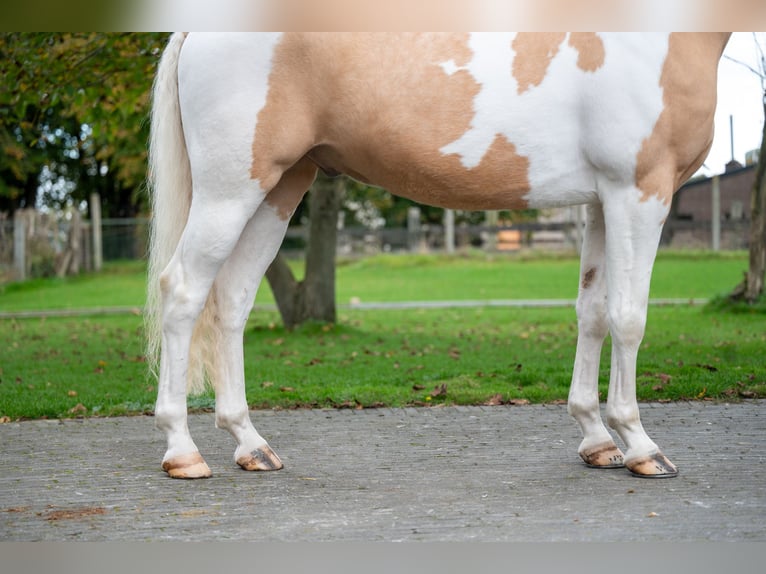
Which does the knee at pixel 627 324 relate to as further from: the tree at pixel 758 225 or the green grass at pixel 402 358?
the tree at pixel 758 225

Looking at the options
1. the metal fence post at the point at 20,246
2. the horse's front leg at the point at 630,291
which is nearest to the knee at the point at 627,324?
the horse's front leg at the point at 630,291

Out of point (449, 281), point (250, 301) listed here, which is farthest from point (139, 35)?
point (449, 281)

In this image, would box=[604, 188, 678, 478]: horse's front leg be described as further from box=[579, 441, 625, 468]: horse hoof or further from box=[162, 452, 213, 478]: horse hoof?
box=[162, 452, 213, 478]: horse hoof

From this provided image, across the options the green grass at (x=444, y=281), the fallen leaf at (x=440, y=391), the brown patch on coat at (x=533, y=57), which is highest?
the brown patch on coat at (x=533, y=57)

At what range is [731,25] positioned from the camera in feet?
12.1

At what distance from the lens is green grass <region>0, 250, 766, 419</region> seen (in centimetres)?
720

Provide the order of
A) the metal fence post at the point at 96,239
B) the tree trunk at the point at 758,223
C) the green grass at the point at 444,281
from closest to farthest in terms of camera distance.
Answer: the tree trunk at the point at 758,223
the green grass at the point at 444,281
the metal fence post at the point at 96,239

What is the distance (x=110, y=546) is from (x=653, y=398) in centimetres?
463

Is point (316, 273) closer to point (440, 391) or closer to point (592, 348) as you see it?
point (440, 391)

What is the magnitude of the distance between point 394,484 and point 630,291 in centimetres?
146

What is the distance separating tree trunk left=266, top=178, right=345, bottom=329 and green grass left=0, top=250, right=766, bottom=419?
0.97ft

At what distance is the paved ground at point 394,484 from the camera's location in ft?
12.2

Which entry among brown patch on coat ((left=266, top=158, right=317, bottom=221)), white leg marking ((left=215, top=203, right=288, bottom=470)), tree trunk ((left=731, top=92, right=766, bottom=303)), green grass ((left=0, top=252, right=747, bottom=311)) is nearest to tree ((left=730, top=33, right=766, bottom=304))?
tree trunk ((left=731, top=92, right=766, bottom=303))

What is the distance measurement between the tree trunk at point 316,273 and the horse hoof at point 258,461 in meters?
7.09
